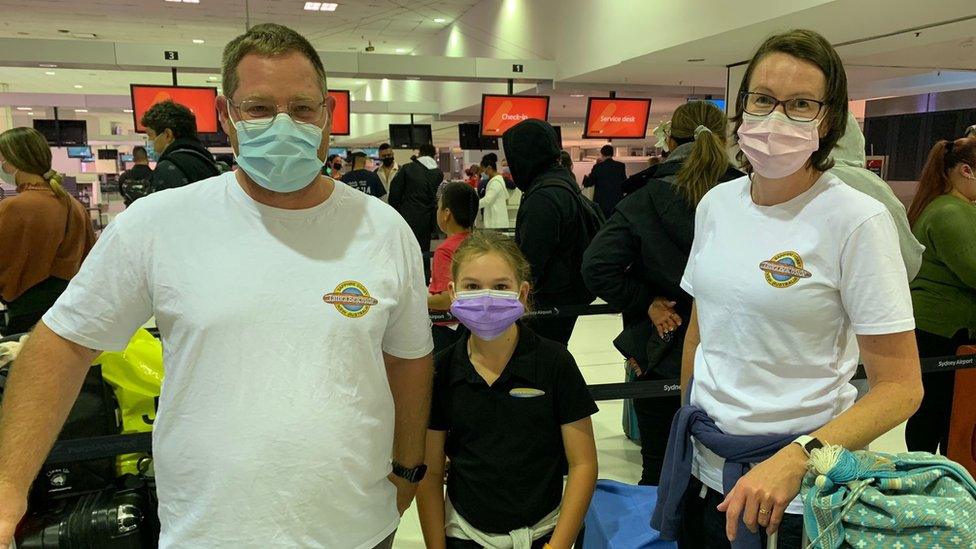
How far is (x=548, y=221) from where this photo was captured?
9.30 feet

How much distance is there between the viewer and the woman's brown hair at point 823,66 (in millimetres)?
1311

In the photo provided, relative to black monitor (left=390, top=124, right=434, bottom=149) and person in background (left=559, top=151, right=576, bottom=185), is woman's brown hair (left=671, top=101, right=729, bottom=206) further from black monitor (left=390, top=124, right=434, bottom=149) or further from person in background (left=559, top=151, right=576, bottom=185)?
black monitor (left=390, top=124, right=434, bottom=149)

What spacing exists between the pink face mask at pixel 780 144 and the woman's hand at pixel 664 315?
1.00m

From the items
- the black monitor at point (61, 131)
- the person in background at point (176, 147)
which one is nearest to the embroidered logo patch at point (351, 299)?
the person in background at point (176, 147)

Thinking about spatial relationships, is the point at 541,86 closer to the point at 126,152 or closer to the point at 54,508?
the point at 54,508

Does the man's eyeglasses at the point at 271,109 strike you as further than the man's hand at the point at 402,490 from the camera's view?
No

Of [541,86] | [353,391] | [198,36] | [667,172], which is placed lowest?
[353,391]

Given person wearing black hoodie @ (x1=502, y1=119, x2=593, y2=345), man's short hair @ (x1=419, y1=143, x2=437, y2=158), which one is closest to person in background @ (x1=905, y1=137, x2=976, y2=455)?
person wearing black hoodie @ (x1=502, y1=119, x2=593, y2=345)

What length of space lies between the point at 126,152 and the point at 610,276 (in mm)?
33902

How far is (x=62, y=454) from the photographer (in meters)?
2.04

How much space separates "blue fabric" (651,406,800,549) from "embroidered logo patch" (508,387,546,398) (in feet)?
1.29

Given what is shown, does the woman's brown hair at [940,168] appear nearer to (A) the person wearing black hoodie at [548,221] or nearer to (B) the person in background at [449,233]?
(A) the person wearing black hoodie at [548,221]

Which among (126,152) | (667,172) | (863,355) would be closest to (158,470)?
(863,355)

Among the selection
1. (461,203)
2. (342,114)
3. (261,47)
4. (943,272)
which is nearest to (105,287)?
(261,47)
